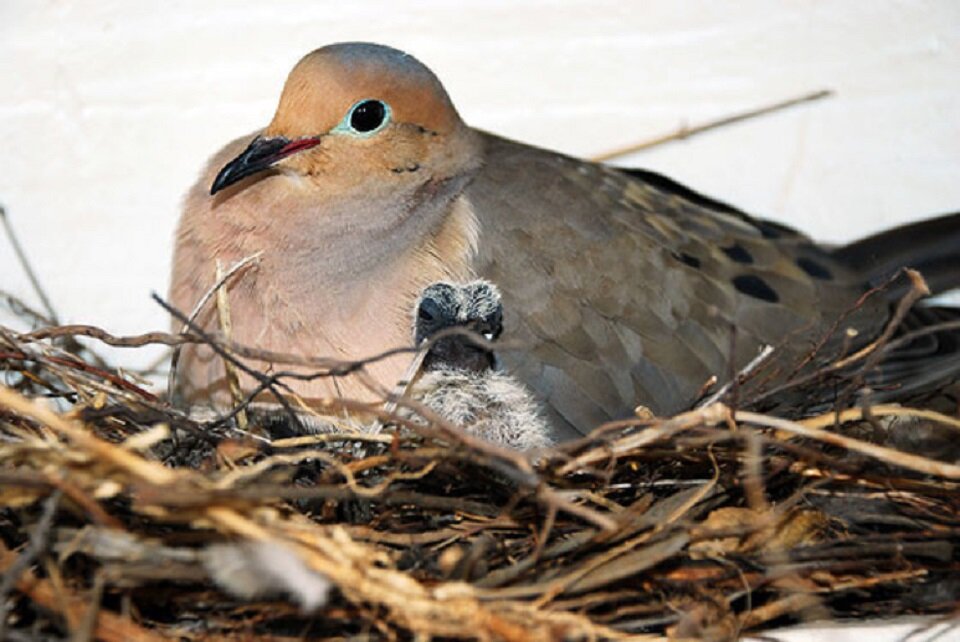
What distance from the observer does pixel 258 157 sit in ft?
5.63

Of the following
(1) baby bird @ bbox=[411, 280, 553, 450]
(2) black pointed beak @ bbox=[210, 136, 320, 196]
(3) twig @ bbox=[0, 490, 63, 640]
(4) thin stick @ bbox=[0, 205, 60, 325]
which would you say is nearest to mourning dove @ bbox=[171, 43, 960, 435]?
(2) black pointed beak @ bbox=[210, 136, 320, 196]

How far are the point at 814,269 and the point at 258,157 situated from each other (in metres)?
0.89

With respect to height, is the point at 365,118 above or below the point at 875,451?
above

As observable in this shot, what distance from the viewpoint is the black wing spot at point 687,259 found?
6.37 ft

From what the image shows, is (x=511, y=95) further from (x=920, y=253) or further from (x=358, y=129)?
(x=920, y=253)

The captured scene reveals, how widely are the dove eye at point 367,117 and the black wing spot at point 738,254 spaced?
58 cm

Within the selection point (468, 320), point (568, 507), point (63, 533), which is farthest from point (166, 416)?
point (568, 507)

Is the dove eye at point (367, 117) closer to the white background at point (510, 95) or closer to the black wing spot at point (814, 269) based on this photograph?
the white background at point (510, 95)

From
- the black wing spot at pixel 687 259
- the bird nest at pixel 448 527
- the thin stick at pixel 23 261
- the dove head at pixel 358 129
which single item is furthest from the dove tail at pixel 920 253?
the thin stick at pixel 23 261

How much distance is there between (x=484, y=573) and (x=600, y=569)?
0.40ft

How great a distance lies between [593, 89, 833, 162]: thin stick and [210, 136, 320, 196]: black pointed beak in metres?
0.61

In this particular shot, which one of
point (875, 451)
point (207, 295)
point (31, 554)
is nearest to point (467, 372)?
point (207, 295)

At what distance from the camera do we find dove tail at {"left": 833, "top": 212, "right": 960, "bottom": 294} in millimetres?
1967

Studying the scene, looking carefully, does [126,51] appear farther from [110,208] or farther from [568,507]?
[568,507]
